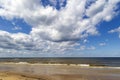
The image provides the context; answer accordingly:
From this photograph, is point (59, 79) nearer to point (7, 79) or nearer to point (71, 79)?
point (71, 79)

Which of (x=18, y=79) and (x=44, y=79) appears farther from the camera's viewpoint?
(x=44, y=79)

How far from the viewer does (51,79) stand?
22.7 m

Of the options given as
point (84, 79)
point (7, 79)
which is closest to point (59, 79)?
point (84, 79)

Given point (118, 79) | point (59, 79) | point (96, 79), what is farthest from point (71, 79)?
point (118, 79)

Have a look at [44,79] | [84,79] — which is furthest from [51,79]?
[84,79]

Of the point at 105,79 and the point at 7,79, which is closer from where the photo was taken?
the point at 7,79

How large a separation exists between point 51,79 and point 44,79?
2.99 feet

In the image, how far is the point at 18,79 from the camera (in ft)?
67.7

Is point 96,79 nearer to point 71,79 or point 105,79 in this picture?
point 105,79

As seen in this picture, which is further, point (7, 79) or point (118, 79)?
point (118, 79)

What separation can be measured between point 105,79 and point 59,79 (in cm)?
557

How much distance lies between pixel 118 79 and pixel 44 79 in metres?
9.02

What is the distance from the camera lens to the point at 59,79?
22.6m

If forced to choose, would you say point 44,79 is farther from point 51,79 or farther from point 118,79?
point 118,79
